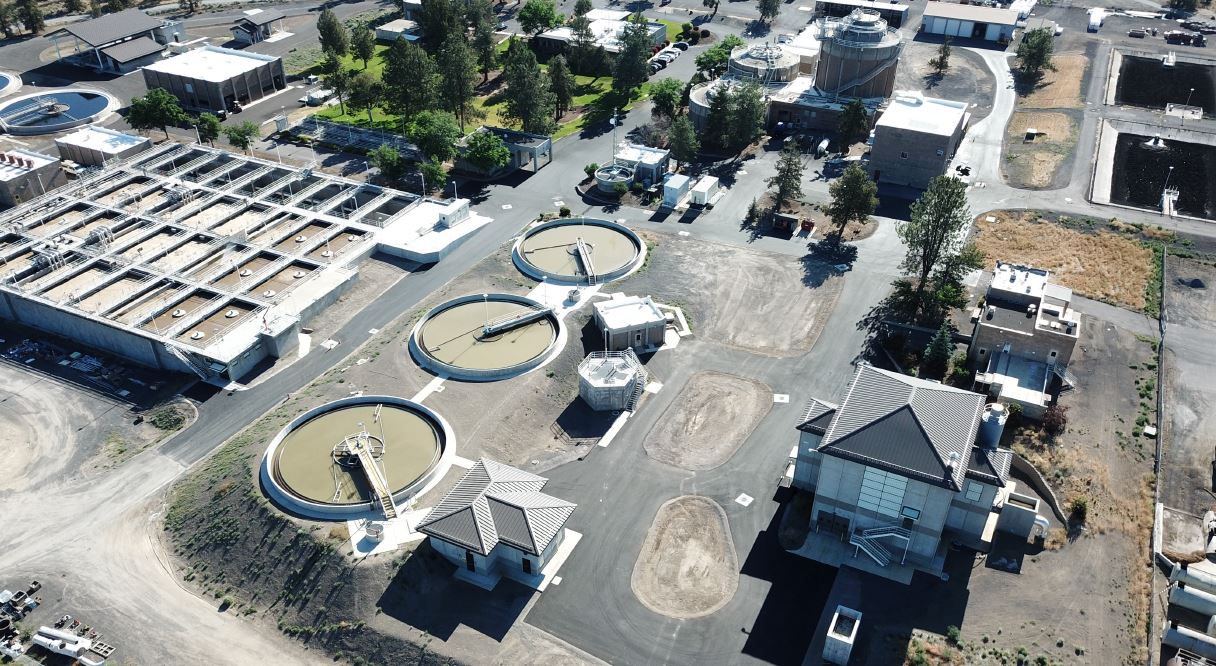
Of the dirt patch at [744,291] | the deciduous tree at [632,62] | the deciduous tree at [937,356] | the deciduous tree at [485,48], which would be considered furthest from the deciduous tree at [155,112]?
the deciduous tree at [937,356]

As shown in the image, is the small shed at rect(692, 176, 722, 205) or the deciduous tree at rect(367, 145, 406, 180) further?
the deciduous tree at rect(367, 145, 406, 180)

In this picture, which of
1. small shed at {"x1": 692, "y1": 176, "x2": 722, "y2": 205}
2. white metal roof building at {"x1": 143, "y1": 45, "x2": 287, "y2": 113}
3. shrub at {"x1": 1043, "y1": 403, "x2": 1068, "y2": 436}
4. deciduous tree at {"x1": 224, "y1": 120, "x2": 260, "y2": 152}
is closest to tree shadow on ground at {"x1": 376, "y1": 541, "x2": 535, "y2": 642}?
shrub at {"x1": 1043, "y1": 403, "x2": 1068, "y2": 436}

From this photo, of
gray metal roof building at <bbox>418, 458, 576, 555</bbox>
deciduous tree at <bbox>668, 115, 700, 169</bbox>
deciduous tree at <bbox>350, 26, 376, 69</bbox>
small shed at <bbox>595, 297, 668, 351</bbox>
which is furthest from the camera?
deciduous tree at <bbox>350, 26, 376, 69</bbox>

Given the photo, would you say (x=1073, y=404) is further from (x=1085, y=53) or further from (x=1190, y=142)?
(x=1085, y=53)

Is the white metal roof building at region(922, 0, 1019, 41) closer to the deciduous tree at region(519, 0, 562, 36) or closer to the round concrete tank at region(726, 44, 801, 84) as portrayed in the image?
the round concrete tank at region(726, 44, 801, 84)

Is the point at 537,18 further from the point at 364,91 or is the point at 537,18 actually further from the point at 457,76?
the point at 364,91

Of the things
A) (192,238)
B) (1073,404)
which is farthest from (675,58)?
(1073,404)

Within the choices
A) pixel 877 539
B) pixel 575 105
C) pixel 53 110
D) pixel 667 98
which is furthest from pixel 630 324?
pixel 53 110
